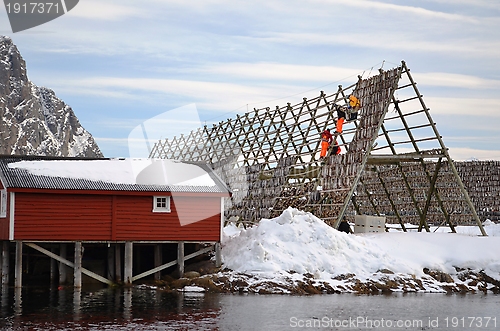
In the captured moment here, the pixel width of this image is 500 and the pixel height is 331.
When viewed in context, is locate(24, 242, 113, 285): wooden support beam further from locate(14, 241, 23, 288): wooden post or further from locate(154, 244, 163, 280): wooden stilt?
locate(154, 244, 163, 280): wooden stilt

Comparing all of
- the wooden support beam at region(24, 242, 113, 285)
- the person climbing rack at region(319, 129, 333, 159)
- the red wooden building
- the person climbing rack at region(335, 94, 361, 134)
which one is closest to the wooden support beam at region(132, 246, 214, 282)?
the red wooden building

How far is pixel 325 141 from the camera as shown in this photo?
1836 inches

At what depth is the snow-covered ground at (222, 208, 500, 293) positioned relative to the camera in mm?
35219

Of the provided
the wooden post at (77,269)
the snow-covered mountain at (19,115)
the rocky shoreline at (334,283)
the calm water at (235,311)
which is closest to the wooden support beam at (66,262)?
the wooden post at (77,269)

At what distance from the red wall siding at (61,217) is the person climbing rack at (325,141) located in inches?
Result: 578

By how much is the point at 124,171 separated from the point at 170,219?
3371 mm

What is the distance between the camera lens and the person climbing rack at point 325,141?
4620 cm

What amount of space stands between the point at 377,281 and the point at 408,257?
3.08 metres

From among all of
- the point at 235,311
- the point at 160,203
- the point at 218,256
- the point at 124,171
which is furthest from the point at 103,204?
the point at 235,311

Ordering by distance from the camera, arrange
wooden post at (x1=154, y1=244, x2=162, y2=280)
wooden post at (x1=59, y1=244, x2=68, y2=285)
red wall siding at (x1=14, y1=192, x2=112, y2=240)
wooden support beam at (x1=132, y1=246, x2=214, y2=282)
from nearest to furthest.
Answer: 1. red wall siding at (x1=14, y1=192, x2=112, y2=240)
2. wooden post at (x1=59, y1=244, x2=68, y2=285)
3. wooden support beam at (x1=132, y1=246, x2=214, y2=282)
4. wooden post at (x1=154, y1=244, x2=162, y2=280)

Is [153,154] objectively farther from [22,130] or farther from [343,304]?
[22,130]

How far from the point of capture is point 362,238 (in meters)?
38.7

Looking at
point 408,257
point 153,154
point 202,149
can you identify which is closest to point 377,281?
point 408,257

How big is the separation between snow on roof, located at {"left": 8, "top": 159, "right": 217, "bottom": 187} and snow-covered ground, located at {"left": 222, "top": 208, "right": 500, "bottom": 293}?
3.72 meters
